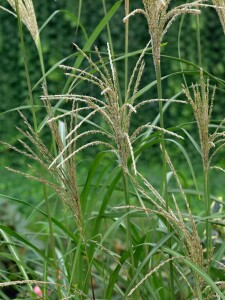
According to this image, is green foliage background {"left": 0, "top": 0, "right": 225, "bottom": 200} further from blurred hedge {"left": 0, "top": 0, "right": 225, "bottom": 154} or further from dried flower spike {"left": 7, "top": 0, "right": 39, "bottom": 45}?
dried flower spike {"left": 7, "top": 0, "right": 39, "bottom": 45}

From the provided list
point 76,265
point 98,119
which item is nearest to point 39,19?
point 98,119

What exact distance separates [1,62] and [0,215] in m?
4.09

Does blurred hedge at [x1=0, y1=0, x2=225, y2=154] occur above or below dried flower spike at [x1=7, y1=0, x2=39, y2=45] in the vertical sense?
below

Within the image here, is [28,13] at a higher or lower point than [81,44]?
higher

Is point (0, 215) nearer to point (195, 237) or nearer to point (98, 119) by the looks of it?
point (195, 237)

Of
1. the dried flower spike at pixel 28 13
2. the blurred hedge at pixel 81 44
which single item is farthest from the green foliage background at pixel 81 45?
the dried flower spike at pixel 28 13

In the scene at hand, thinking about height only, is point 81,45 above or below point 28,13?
below

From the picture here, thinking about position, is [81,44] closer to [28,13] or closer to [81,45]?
[81,45]

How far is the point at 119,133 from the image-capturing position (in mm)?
2135

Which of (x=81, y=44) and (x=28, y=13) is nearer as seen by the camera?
(x=28, y=13)

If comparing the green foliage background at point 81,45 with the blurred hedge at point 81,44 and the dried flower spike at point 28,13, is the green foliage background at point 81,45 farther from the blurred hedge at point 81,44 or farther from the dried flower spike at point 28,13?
the dried flower spike at point 28,13

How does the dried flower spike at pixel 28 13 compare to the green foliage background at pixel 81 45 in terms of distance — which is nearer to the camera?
the dried flower spike at pixel 28 13

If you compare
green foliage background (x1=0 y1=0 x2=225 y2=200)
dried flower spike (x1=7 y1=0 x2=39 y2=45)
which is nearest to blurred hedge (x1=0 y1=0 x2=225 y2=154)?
green foliage background (x1=0 y1=0 x2=225 y2=200)

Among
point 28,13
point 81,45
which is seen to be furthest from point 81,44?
point 28,13
